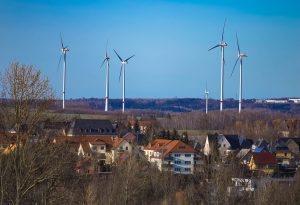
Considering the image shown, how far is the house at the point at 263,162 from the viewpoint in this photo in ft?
113

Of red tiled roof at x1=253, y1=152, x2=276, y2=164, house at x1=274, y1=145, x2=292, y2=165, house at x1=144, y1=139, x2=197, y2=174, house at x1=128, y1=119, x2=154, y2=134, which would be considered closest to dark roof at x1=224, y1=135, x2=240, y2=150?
house at x1=274, y1=145, x2=292, y2=165

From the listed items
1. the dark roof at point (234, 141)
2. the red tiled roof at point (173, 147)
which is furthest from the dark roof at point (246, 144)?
the red tiled roof at point (173, 147)

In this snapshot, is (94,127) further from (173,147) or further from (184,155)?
(184,155)

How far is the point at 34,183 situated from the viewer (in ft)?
34.5

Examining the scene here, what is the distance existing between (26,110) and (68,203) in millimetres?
3967

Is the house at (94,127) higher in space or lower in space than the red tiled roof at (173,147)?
higher

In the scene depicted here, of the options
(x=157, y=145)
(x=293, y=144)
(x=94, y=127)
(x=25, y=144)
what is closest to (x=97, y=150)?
(x=157, y=145)

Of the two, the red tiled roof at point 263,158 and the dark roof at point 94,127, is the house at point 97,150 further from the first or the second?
the red tiled roof at point 263,158

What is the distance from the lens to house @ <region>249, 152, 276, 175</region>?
34.5 m

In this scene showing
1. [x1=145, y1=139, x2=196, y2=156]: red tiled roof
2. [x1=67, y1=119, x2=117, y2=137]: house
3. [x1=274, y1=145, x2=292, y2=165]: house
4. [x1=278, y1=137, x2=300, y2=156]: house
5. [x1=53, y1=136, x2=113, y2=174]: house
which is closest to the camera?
[x1=53, y1=136, x2=113, y2=174]: house

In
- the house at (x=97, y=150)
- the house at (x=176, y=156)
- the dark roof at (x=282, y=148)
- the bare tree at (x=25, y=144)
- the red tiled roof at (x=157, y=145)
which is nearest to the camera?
the bare tree at (x=25, y=144)

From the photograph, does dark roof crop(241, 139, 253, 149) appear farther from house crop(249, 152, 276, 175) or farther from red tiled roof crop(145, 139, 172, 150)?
house crop(249, 152, 276, 175)

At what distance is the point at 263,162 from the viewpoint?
116 feet

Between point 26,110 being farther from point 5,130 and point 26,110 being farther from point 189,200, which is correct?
point 189,200
